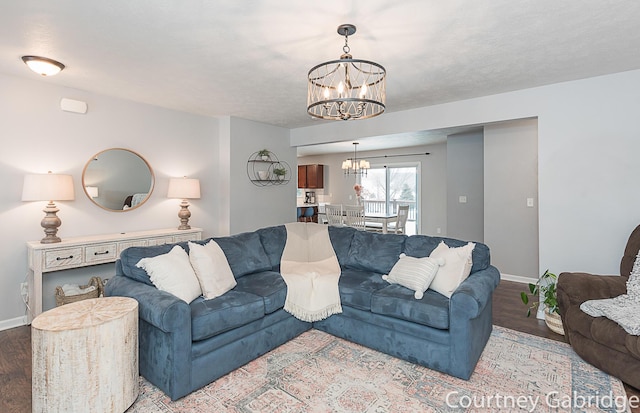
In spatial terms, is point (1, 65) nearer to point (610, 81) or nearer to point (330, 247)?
point (330, 247)

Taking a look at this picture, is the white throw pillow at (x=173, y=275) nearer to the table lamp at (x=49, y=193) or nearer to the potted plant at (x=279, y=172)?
the table lamp at (x=49, y=193)

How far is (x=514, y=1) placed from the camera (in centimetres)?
191

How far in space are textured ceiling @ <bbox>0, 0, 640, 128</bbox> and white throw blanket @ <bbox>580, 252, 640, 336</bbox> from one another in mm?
1763

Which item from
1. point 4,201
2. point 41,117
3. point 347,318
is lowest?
point 347,318

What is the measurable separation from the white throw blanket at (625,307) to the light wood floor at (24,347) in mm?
442

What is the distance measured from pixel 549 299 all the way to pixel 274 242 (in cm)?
277

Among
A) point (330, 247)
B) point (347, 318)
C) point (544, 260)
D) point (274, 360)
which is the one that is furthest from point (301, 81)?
point (544, 260)

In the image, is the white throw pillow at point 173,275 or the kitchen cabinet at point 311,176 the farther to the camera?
the kitchen cabinet at point 311,176

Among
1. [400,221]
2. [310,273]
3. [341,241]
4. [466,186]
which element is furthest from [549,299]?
[400,221]

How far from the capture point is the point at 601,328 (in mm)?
2273

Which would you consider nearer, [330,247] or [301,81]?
[301,81]

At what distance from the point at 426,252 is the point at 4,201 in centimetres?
405

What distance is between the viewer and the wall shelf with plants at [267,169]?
5203 millimetres

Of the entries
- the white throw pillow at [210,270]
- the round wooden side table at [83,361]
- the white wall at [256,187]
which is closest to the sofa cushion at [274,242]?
the white throw pillow at [210,270]
